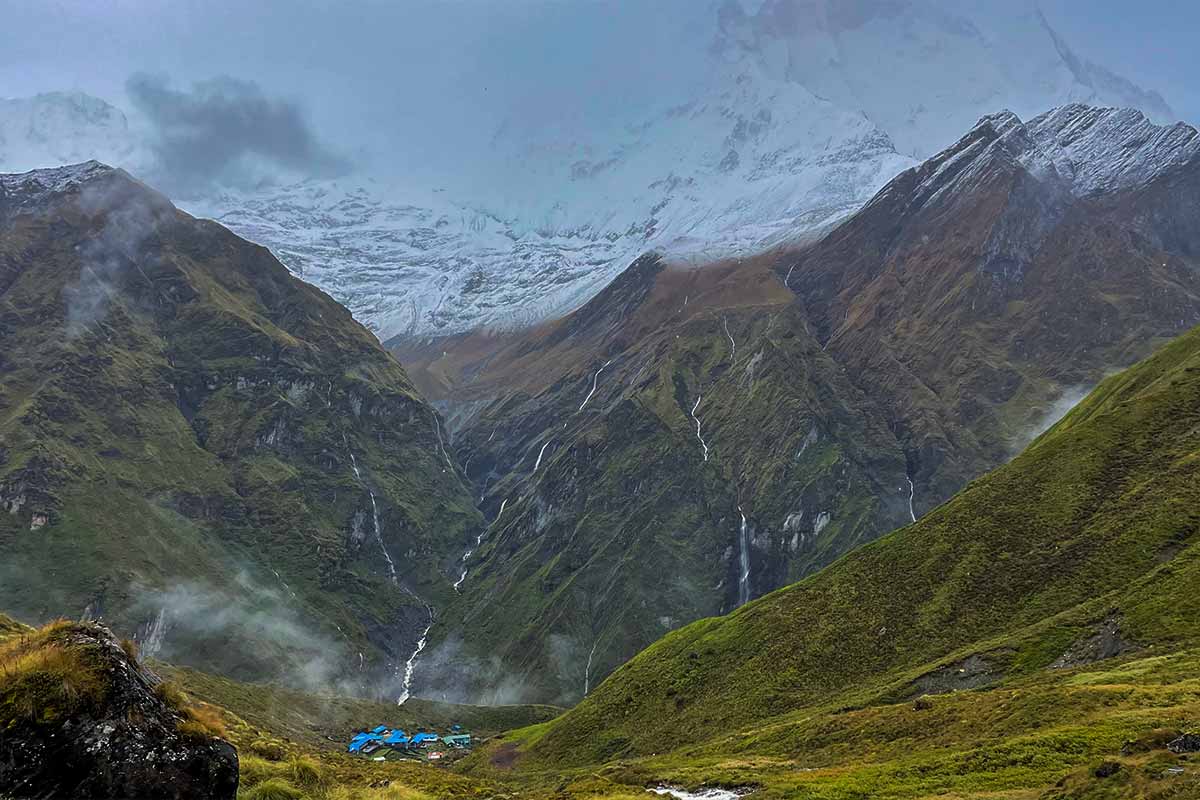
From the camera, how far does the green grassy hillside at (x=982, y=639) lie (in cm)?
5419

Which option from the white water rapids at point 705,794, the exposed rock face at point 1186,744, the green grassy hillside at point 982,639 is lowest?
the exposed rock face at point 1186,744

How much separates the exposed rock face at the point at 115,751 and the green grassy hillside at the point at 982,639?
36268 mm

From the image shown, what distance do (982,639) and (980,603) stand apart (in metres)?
8.70

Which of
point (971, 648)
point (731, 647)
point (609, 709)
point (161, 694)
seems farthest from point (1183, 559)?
point (161, 694)

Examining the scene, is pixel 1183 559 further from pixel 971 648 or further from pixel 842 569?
pixel 842 569

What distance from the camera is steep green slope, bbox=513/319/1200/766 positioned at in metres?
80.7

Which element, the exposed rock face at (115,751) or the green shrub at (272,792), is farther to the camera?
the green shrub at (272,792)

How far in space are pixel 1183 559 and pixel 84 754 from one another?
9609 centimetres

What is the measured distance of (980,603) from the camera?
100 meters

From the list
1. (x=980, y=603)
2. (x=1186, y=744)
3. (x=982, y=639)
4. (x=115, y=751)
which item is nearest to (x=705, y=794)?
(x=1186, y=744)

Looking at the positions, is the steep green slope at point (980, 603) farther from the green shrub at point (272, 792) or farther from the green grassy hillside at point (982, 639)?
the green shrub at point (272, 792)

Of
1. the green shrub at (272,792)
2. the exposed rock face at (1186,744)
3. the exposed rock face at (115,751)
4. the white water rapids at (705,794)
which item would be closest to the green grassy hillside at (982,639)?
the white water rapids at (705,794)

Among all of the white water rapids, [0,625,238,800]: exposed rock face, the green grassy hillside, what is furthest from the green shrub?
the white water rapids

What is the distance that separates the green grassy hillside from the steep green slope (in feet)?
0.99
